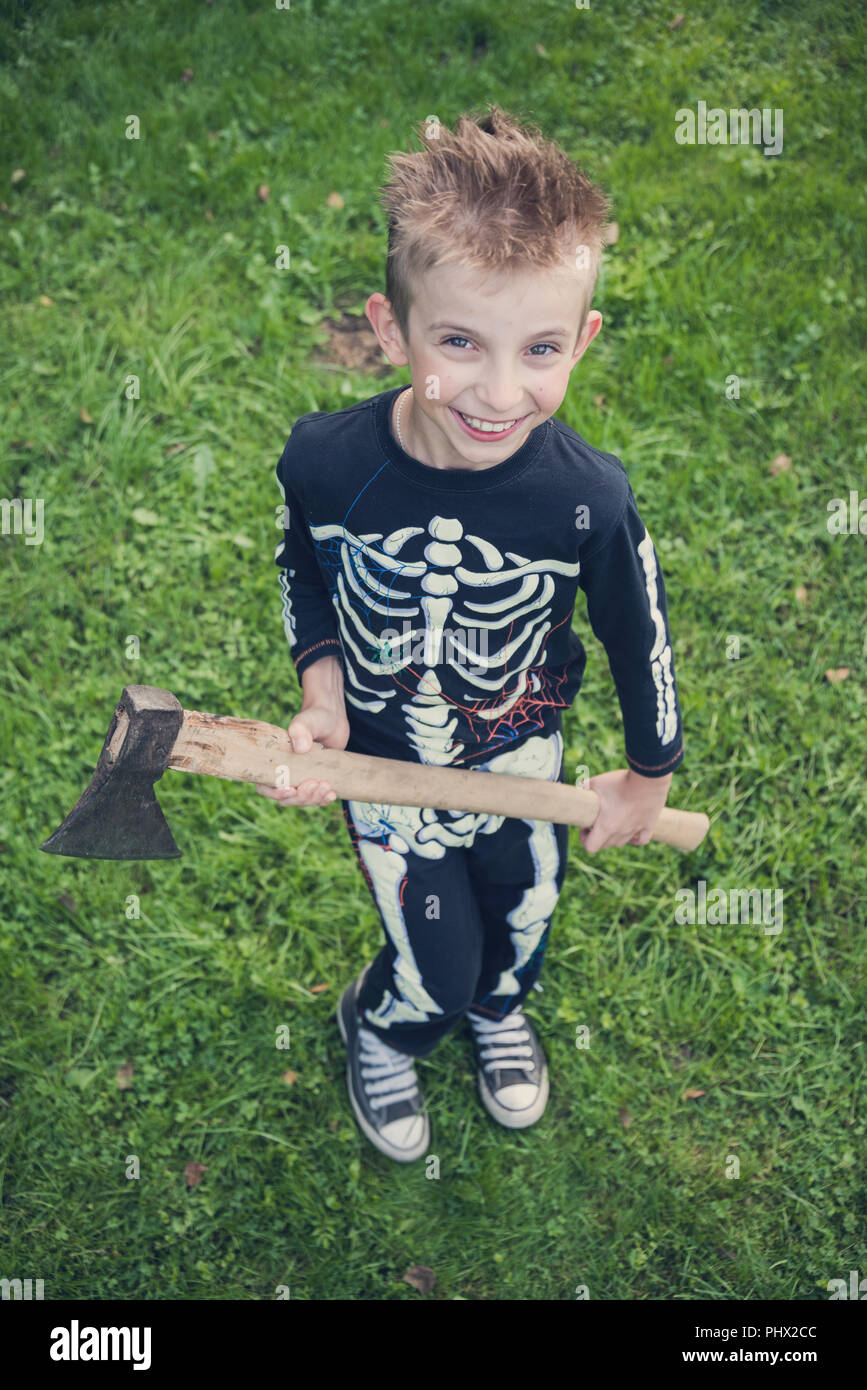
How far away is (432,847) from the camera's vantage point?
2.45 metres

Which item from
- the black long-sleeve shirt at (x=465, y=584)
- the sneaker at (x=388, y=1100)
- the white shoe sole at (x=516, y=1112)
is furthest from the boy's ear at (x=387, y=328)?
the white shoe sole at (x=516, y=1112)

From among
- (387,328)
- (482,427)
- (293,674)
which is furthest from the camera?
(293,674)

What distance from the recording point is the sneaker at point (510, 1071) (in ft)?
Result: 10.3

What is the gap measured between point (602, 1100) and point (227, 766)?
1.74m

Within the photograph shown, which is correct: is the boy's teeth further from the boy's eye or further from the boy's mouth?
the boy's eye

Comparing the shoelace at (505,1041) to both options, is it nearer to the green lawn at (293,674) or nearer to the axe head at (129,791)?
the green lawn at (293,674)

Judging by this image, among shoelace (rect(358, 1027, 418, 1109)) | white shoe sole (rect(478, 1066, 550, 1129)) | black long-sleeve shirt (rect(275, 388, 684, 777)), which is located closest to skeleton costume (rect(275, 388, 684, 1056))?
black long-sleeve shirt (rect(275, 388, 684, 777))

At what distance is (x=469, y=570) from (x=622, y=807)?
78 cm

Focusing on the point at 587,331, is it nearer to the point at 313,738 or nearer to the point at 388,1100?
the point at 313,738

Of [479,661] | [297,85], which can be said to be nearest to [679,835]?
[479,661]

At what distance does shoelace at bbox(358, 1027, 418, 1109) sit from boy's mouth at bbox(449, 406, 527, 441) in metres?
1.88

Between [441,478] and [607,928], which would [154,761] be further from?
[607,928]

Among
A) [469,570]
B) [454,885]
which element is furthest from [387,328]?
[454,885]

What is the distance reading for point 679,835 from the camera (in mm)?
2713
